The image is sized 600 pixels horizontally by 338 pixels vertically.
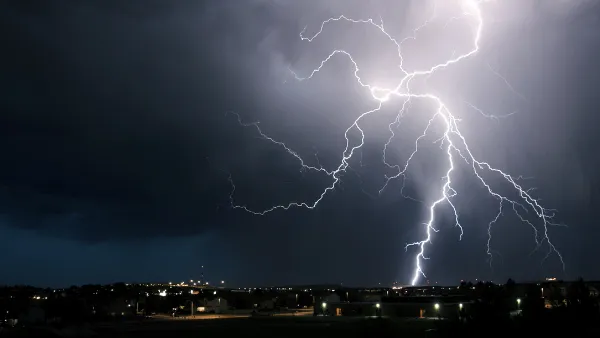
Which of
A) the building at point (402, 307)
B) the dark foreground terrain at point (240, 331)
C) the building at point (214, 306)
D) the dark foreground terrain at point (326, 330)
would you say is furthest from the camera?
the building at point (214, 306)

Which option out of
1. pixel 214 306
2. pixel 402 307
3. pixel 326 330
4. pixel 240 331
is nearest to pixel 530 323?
pixel 326 330

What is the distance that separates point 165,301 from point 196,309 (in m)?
4.54

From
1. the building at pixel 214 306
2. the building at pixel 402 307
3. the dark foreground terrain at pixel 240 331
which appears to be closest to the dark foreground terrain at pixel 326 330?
the dark foreground terrain at pixel 240 331

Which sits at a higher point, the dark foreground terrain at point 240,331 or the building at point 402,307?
the building at point 402,307

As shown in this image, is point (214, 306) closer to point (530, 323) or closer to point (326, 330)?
point (326, 330)

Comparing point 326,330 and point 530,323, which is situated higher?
point 530,323

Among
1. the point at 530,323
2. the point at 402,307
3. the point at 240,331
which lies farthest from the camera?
the point at 402,307

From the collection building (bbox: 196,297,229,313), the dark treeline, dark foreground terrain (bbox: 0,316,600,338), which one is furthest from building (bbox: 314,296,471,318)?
building (bbox: 196,297,229,313)

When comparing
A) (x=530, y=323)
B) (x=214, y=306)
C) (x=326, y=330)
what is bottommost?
(x=326, y=330)

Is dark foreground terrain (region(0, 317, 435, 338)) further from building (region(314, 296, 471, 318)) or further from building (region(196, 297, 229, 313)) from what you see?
building (region(196, 297, 229, 313))

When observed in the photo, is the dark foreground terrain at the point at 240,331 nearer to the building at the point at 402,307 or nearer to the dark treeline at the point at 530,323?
the dark treeline at the point at 530,323

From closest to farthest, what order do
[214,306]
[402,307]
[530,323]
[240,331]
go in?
[530,323], [240,331], [402,307], [214,306]

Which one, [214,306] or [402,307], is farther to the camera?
[214,306]

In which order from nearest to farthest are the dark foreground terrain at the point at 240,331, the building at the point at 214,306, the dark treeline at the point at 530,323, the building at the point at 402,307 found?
the dark treeline at the point at 530,323, the dark foreground terrain at the point at 240,331, the building at the point at 402,307, the building at the point at 214,306
